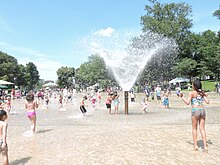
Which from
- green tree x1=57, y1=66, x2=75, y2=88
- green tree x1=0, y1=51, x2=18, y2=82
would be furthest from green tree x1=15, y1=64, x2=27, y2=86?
green tree x1=57, y1=66, x2=75, y2=88

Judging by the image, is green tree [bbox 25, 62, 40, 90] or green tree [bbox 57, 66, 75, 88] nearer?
green tree [bbox 57, 66, 75, 88]

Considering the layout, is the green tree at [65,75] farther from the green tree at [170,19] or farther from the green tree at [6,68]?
the green tree at [170,19]

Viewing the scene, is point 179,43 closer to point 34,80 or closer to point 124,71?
point 124,71

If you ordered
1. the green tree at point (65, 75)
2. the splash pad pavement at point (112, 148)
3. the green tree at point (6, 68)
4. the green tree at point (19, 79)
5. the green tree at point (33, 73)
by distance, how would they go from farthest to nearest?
the green tree at point (33, 73)
the green tree at point (65, 75)
the green tree at point (19, 79)
the green tree at point (6, 68)
the splash pad pavement at point (112, 148)

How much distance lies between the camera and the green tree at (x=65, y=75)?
13188cm

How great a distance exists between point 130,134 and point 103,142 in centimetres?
140

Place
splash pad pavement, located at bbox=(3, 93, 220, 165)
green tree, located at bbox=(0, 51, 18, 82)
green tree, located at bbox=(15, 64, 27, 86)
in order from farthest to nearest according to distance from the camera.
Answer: green tree, located at bbox=(15, 64, 27, 86) < green tree, located at bbox=(0, 51, 18, 82) < splash pad pavement, located at bbox=(3, 93, 220, 165)

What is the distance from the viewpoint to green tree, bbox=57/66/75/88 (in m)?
→ 132

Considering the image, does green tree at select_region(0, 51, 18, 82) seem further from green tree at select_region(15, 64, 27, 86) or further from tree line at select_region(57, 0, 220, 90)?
tree line at select_region(57, 0, 220, 90)

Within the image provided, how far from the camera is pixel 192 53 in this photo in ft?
219

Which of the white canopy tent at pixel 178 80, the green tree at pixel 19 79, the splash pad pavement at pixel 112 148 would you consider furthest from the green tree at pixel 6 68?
the splash pad pavement at pixel 112 148

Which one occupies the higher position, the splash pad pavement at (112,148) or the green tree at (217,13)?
the green tree at (217,13)

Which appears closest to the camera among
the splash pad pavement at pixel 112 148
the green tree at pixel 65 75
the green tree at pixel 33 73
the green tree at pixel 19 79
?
the splash pad pavement at pixel 112 148

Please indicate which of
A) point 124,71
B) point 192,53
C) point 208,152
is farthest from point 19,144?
point 192,53
